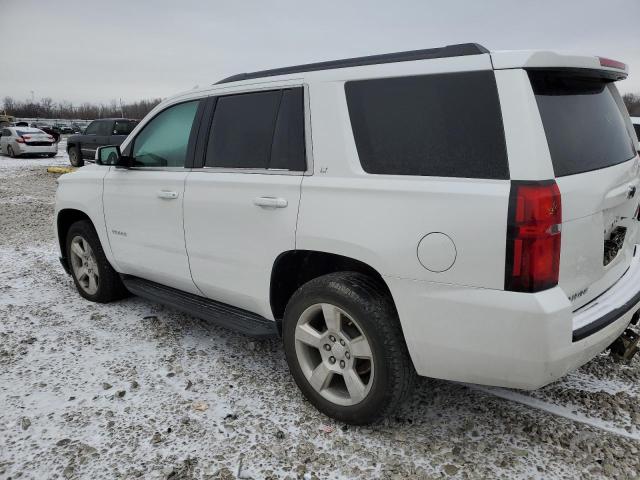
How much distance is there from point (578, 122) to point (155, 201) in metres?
2.77

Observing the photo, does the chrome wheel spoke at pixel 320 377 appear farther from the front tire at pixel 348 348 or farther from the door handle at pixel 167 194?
the door handle at pixel 167 194

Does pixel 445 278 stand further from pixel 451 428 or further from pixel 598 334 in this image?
pixel 451 428

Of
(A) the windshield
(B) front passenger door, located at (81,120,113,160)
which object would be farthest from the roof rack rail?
(B) front passenger door, located at (81,120,113,160)

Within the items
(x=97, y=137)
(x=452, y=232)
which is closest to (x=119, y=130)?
(x=97, y=137)

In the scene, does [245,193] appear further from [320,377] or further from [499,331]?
[499,331]

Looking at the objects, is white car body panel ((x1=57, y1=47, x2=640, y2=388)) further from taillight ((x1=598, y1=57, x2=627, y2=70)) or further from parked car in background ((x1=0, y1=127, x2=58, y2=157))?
parked car in background ((x1=0, y1=127, x2=58, y2=157))

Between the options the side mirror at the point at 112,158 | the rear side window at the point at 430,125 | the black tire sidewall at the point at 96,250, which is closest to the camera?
the rear side window at the point at 430,125

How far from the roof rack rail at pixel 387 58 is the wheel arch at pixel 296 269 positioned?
1.04m

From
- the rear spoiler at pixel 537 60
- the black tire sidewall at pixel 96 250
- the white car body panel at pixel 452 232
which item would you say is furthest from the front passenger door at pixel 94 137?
the rear spoiler at pixel 537 60

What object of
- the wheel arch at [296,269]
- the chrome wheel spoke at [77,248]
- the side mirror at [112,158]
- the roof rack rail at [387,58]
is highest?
the roof rack rail at [387,58]

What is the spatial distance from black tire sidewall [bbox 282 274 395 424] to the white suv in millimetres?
10

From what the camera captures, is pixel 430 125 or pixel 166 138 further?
pixel 166 138

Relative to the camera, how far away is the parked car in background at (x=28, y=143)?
21.1 m

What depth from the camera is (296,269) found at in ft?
9.73
